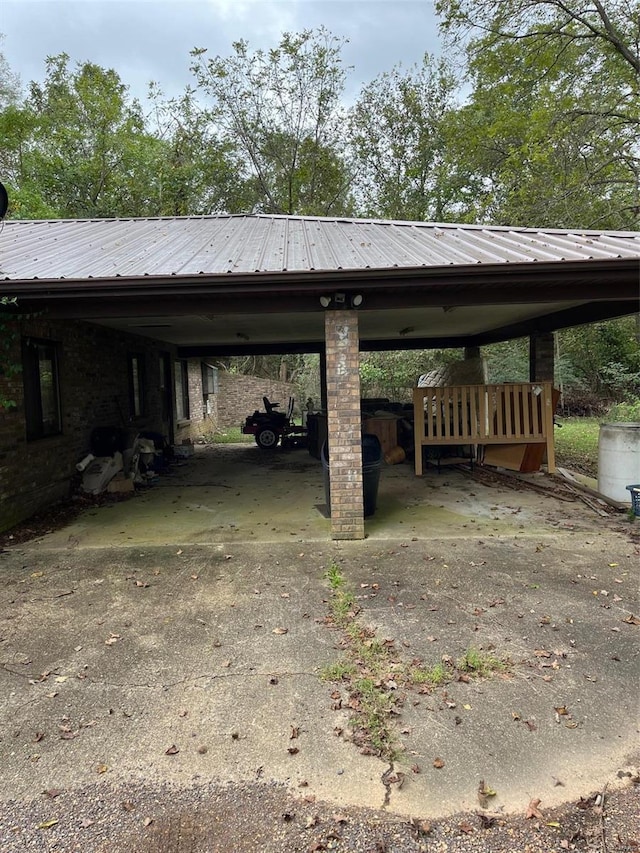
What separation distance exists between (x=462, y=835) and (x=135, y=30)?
56.1ft

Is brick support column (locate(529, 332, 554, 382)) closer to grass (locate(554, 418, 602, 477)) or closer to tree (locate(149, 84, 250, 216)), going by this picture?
grass (locate(554, 418, 602, 477))

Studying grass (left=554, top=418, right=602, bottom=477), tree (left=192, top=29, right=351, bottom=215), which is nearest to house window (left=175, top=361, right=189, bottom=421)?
grass (left=554, top=418, right=602, bottom=477)

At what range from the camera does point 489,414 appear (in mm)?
7883

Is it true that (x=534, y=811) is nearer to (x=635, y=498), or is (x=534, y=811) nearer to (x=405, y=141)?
(x=635, y=498)

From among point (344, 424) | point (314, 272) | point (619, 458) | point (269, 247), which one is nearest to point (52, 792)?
point (344, 424)

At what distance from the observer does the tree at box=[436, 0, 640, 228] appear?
11898 mm

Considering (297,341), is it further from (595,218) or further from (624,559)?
(624,559)

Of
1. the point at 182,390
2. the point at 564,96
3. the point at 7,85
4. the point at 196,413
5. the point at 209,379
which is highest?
the point at 7,85

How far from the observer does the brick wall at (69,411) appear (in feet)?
18.8

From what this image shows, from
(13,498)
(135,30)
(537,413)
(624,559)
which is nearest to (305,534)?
(624,559)

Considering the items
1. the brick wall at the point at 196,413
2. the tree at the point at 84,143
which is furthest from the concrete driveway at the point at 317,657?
the tree at the point at 84,143

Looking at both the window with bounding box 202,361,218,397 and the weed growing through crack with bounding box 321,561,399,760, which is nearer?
the weed growing through crack with bounding box 321,561,399,760

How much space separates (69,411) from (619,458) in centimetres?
721

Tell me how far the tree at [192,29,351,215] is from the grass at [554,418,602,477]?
1407 cm
